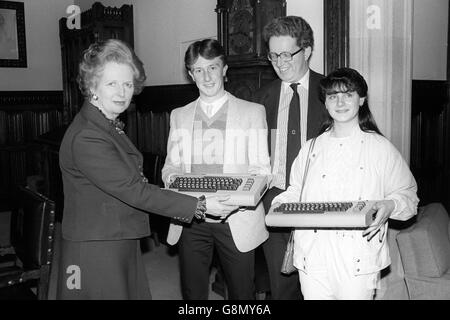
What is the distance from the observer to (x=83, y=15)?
6422 mm

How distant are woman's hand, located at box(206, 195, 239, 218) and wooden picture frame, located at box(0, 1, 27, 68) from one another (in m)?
5.81

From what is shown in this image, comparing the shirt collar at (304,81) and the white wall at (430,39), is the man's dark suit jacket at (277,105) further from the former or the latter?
the white wall at (430,39)

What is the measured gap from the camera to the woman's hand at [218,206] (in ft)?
7.29

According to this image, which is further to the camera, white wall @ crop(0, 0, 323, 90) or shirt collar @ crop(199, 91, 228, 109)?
white wall @ crop(0, 0, 323, 90)

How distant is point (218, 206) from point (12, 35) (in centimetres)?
595

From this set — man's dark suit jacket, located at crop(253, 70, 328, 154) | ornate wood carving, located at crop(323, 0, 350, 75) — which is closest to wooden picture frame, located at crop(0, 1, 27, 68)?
ornate wood carving, located at crop(323, 0, 350, 75)

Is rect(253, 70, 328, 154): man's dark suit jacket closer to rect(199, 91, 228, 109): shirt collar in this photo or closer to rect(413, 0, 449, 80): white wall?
rect(199, 91, 228, 109): shirt collar

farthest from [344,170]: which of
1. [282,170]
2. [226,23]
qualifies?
[226,23]

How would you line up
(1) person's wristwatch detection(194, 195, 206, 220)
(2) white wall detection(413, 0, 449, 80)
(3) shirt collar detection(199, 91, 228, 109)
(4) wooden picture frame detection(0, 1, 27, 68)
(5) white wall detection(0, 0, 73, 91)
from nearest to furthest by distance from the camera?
(1) person's wristwatch detection(194, 195, 206, 220), (3) shirt collar detection(199, 91, 228, 109), (2) white wall detection(413, 0, 449, 80), (4) wooden picture frame detection(0, 1, 27, 68), (5) white wall detection(0, 0, 73, 91)

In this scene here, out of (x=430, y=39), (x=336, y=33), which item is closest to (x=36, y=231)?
(x=336, y=33)

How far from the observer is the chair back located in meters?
2.33
